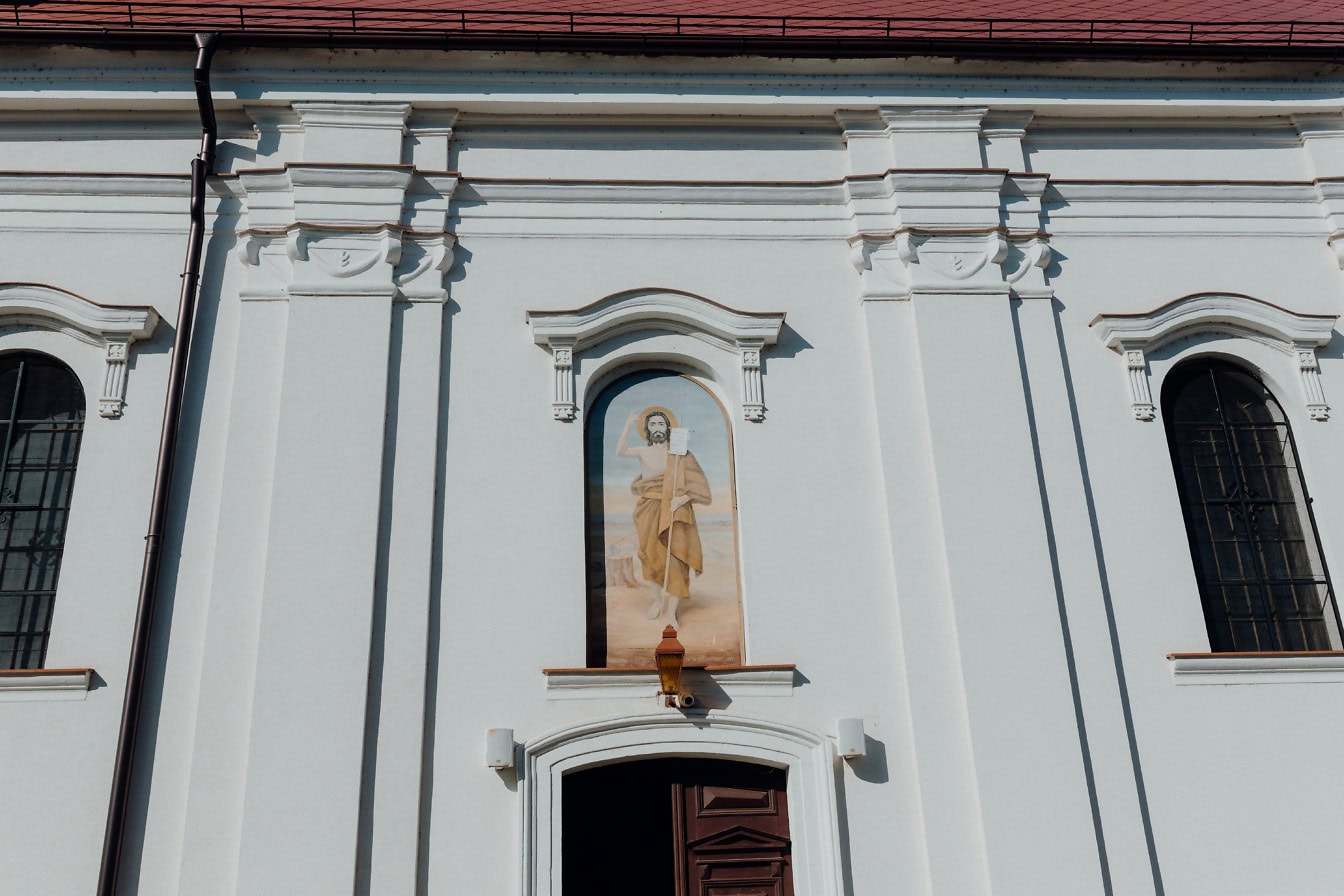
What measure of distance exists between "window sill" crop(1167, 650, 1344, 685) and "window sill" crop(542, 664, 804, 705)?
249 cm

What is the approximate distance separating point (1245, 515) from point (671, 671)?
422cm

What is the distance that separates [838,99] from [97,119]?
18.4 ft

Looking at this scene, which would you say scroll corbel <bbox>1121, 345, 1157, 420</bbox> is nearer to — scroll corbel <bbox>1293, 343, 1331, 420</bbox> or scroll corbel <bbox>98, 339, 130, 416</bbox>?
scroll corbel <bbox>1293, 343, 1331, 420</bbox>

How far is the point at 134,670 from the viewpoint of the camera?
23.7 feet

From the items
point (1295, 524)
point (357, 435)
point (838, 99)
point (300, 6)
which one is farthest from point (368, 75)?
point (1295, 524)

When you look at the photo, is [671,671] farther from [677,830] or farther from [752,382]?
[752,382]

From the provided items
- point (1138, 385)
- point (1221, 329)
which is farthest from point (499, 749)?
point (1221, 329)

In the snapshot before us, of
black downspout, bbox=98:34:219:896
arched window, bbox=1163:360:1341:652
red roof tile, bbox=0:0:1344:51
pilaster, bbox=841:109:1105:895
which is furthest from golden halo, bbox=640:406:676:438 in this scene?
arched window, bbox=1163:360:1341:652

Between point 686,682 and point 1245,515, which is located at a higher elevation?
A: point 1245,515

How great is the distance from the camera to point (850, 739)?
24.1ft

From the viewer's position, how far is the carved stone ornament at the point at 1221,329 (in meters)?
8.60

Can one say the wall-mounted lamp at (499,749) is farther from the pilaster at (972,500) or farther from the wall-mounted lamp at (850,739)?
the pilaster at (972,500)

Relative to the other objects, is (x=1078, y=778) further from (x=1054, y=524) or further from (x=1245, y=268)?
(x=1245, y=268)

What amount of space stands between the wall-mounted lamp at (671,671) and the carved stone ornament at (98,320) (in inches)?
157
